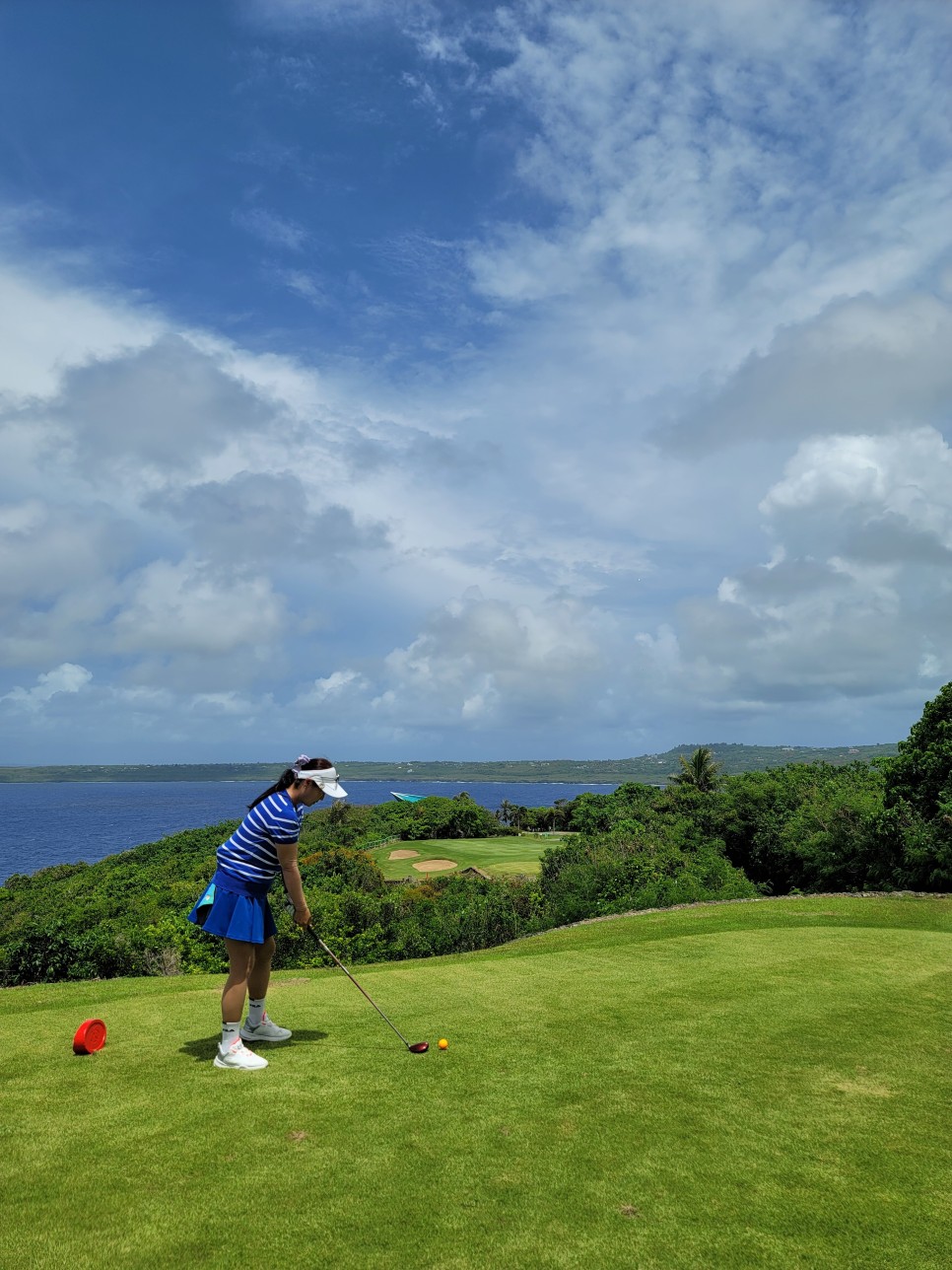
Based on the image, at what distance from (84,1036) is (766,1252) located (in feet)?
18.1

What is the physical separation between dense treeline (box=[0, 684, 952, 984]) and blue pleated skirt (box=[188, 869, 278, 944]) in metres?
18.2

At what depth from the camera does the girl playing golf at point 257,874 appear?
633 centimetres

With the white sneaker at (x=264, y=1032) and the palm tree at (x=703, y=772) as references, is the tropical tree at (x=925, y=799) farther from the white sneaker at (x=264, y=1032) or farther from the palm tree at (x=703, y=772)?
the palm tree at (x=703, y=772)

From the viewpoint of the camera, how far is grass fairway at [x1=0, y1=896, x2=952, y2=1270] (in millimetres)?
3611

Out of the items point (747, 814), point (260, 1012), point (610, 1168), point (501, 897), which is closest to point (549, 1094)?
point (610, 1168)

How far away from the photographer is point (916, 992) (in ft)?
28.2

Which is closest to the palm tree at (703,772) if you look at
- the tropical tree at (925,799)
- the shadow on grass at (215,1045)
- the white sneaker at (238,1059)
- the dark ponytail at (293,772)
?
the tropical tree at (925,799)

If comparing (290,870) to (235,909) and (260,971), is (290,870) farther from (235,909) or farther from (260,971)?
(260,971)

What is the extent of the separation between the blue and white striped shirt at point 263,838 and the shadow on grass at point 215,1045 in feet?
4.89

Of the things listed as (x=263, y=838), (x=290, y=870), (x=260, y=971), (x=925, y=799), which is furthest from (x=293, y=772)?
(x=925, y=799)

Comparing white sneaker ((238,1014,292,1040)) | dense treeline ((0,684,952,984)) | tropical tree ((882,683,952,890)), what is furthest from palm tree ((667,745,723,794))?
white sneaker ((238,1014,292,1040))

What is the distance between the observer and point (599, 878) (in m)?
38.2

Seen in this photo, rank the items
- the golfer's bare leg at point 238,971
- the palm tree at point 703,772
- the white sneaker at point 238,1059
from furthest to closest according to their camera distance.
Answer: the palm tree at point 703,772 → the golfer's bare leg at point 238,971 → the white sneaker at point 238,1059

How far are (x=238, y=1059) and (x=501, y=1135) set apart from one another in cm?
238
